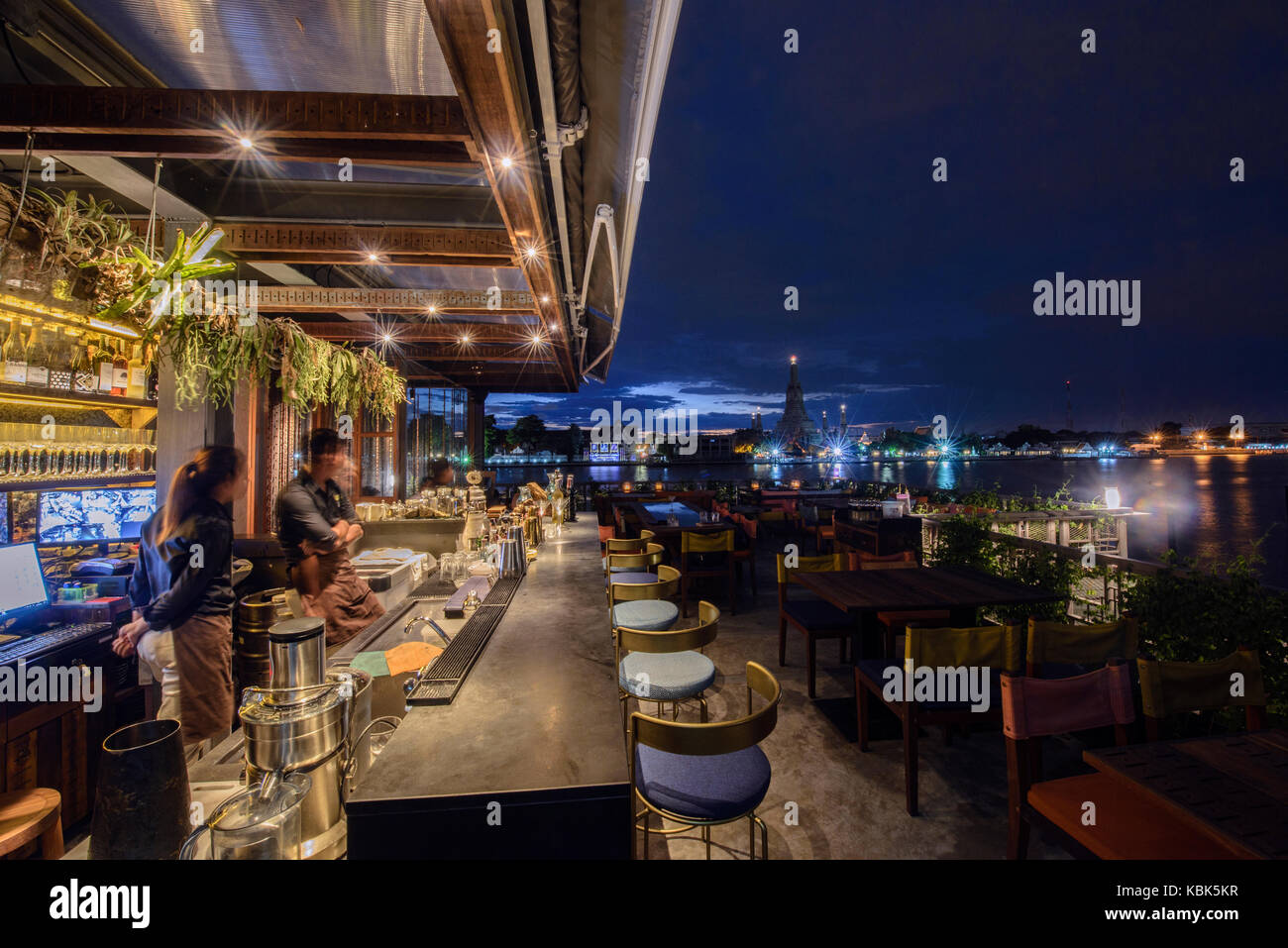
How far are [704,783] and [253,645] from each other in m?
2.94

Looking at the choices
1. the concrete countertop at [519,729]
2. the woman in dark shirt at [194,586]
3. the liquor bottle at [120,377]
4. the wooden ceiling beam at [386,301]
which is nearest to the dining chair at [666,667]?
the concrete countertop at [519,729]

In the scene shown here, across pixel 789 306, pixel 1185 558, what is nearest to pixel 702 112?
pixel 789 306

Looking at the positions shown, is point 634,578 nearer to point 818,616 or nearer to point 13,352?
point 818,616

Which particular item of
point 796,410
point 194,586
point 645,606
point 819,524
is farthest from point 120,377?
point 796,410

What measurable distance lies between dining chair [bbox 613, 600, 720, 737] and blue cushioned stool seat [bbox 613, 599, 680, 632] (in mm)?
299

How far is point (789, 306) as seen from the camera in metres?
4.42

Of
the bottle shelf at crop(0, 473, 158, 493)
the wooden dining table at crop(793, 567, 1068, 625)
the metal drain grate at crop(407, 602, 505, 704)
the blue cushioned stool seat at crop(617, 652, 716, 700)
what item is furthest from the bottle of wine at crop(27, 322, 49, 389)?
the wooden dining table at crop(793, 567, 1068, 625)

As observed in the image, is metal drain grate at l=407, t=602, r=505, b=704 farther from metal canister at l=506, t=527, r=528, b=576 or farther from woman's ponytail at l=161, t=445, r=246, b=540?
woman's ponytail at l=161, t=445, r=246, b=540

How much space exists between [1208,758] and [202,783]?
9.43ft

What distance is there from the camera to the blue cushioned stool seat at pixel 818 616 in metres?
3.76

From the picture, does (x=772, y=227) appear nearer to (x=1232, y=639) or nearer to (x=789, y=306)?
(x=789, y=306)

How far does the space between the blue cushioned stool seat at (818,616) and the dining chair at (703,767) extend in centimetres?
213

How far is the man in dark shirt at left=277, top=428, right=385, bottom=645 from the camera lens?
10.1 feet

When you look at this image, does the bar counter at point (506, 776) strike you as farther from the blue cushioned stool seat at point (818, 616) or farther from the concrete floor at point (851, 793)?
the blue cushioned stool seat at point (818, 616)
